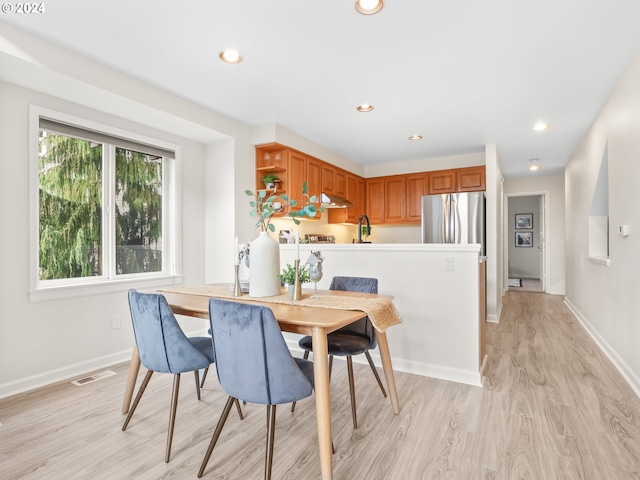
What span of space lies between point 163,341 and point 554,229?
7.51m

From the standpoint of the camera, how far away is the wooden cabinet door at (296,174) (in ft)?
13.5

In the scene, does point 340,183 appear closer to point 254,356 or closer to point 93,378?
point 93,378

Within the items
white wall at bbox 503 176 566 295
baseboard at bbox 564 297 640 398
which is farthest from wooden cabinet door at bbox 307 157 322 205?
white wall at bbox 503 176 566 295

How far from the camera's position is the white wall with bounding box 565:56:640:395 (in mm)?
2602

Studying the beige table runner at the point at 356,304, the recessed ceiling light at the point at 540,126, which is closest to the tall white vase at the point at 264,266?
the beige table runner at the point at 356,304

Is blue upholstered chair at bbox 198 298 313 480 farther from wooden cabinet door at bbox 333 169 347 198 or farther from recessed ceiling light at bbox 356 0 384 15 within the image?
wooden cabinet door at bbox 333 169 347 198

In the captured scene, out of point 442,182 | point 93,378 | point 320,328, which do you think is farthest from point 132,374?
point 442,182

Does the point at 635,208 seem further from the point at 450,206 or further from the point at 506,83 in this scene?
the point at 450,206

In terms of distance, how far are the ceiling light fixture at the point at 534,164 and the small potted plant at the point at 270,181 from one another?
421cm

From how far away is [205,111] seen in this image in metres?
3.49

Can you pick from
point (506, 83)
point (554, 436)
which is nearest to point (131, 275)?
point (554, 436)

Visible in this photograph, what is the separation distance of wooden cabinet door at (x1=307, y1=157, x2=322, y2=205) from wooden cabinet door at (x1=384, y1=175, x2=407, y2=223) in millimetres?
1620

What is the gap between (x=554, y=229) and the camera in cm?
701

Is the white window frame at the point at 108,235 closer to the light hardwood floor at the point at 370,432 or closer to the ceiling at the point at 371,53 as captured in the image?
the ceiling at the point at 371,53
